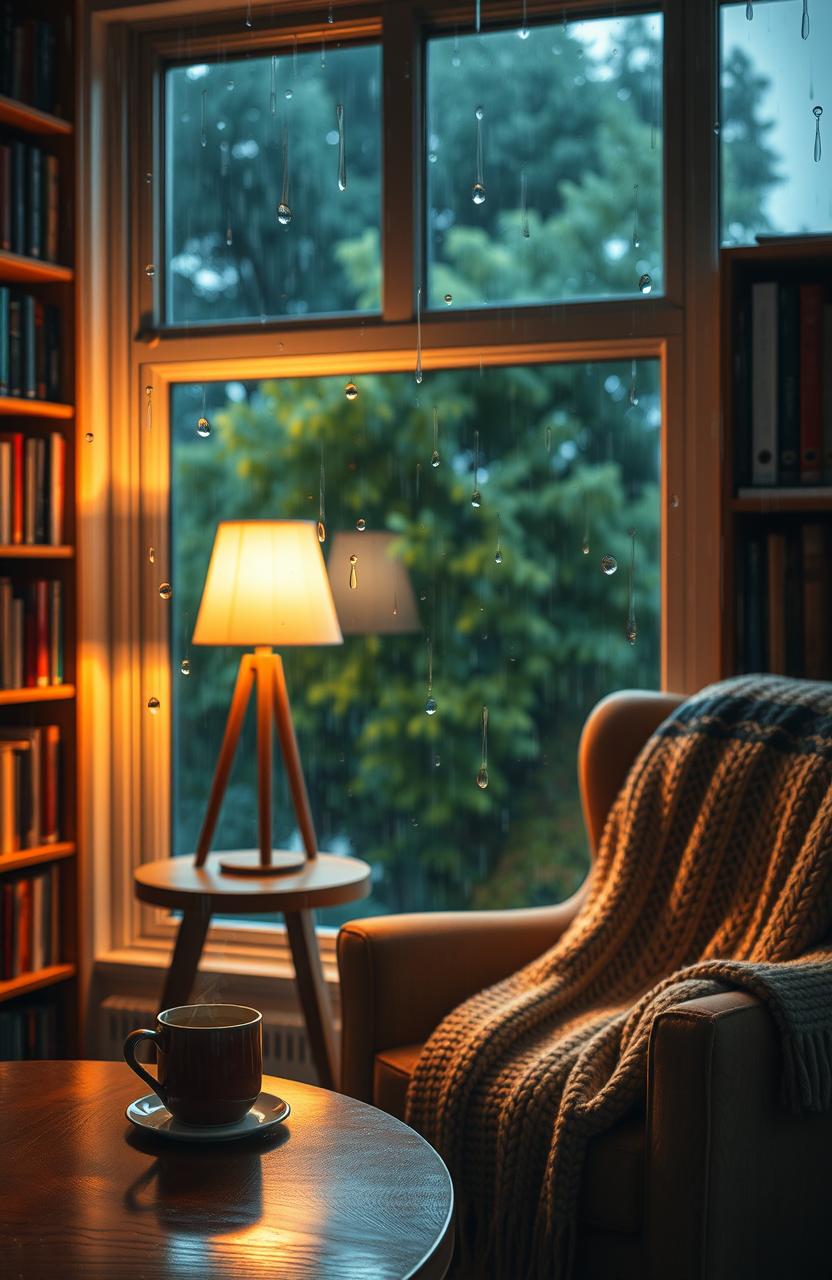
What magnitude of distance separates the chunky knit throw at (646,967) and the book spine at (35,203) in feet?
5.23

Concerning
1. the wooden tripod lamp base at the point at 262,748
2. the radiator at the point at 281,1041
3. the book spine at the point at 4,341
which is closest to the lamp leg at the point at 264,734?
the wooden tripod lamp base at the point at 262,748

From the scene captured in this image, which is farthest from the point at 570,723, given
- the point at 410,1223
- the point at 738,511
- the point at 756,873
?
the point at 410,1223

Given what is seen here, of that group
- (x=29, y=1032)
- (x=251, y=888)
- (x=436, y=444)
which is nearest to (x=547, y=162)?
(x=436, y=444)

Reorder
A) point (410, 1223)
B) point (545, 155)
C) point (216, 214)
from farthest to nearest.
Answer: point (216, 214)
point (545, 155)
point (410, 1223)

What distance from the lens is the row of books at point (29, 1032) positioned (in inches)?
105

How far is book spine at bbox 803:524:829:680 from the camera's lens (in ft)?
7.32

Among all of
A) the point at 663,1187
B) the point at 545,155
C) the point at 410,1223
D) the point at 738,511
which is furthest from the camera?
the point at 545,155

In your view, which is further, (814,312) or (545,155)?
(545,155)

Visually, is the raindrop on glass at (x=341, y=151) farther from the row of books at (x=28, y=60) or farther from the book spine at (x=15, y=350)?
the book spine at (x=15, y=350)

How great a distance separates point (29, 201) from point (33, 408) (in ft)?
1.40

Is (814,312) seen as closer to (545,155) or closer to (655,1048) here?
(545,155)

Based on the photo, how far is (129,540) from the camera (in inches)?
116

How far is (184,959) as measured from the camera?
2.39 metres

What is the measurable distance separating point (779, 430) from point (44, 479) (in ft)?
4.71
